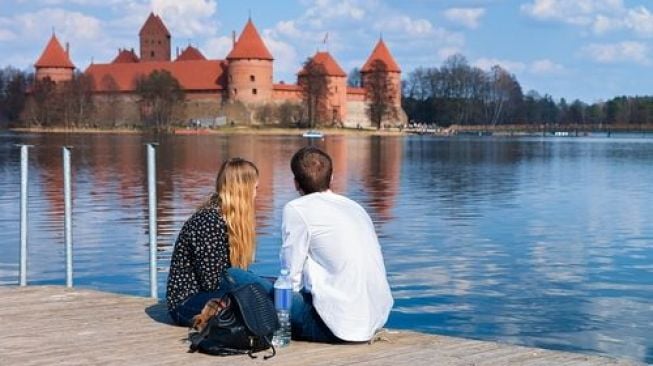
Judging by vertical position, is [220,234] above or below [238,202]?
below

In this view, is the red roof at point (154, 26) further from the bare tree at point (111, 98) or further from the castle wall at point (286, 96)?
the castle wall at point (286, 96)

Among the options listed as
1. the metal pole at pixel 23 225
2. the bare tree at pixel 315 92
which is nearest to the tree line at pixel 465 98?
the bare tree at pixel 315 92

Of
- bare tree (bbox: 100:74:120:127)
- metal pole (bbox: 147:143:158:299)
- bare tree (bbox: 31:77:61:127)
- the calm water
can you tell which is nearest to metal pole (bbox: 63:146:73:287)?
metal pole (bbox: 147:143:158:299)

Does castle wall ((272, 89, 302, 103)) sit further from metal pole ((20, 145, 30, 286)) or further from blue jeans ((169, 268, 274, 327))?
blue jeans ((169, 268, 274, 327))

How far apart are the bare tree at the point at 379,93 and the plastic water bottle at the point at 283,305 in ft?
276

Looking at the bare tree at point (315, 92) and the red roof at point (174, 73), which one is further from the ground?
the red roof at point (174, 73)

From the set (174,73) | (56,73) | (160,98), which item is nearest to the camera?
(160,98)

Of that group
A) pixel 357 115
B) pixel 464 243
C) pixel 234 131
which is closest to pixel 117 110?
pixel 234 131

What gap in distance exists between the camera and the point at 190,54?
3976 inches

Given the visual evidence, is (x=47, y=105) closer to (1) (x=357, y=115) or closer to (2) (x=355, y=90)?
(2) (x=355, y=90)

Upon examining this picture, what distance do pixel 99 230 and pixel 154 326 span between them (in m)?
8.17

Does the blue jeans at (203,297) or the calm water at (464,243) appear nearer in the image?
the blue jeans at (203,297)

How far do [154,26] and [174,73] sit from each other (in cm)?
1104

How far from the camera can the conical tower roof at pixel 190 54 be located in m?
101
